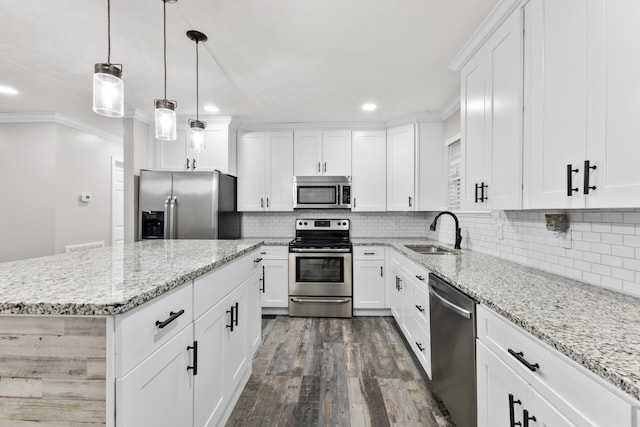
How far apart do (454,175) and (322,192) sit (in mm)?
1583

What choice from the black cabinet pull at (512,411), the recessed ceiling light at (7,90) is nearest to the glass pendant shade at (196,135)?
the black cabinet pull at (512,411)

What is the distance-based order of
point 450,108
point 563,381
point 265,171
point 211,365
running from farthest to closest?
point 265,171 → point 450,108 → point 211,365 → point 563,381

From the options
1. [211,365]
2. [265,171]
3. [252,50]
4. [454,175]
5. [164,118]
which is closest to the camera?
[211,365]

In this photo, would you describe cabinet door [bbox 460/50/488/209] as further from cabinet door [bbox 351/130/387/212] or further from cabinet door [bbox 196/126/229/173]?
cabinet door [bbox 196/126/229/173]

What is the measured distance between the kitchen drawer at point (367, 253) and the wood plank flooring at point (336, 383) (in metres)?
0.82

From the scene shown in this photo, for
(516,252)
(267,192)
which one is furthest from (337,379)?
(267,192)

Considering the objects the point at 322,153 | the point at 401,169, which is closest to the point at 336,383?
the point at 401,169

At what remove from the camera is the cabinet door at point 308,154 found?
13.6 feet

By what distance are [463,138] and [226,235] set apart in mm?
2854

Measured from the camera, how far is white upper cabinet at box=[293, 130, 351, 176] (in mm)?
4113

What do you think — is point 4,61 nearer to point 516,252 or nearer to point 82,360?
point 82,360

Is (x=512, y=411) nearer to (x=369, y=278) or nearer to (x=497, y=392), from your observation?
(x=497, y=392)

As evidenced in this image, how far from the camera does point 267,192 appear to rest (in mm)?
4184

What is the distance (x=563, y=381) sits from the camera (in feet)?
2.87
